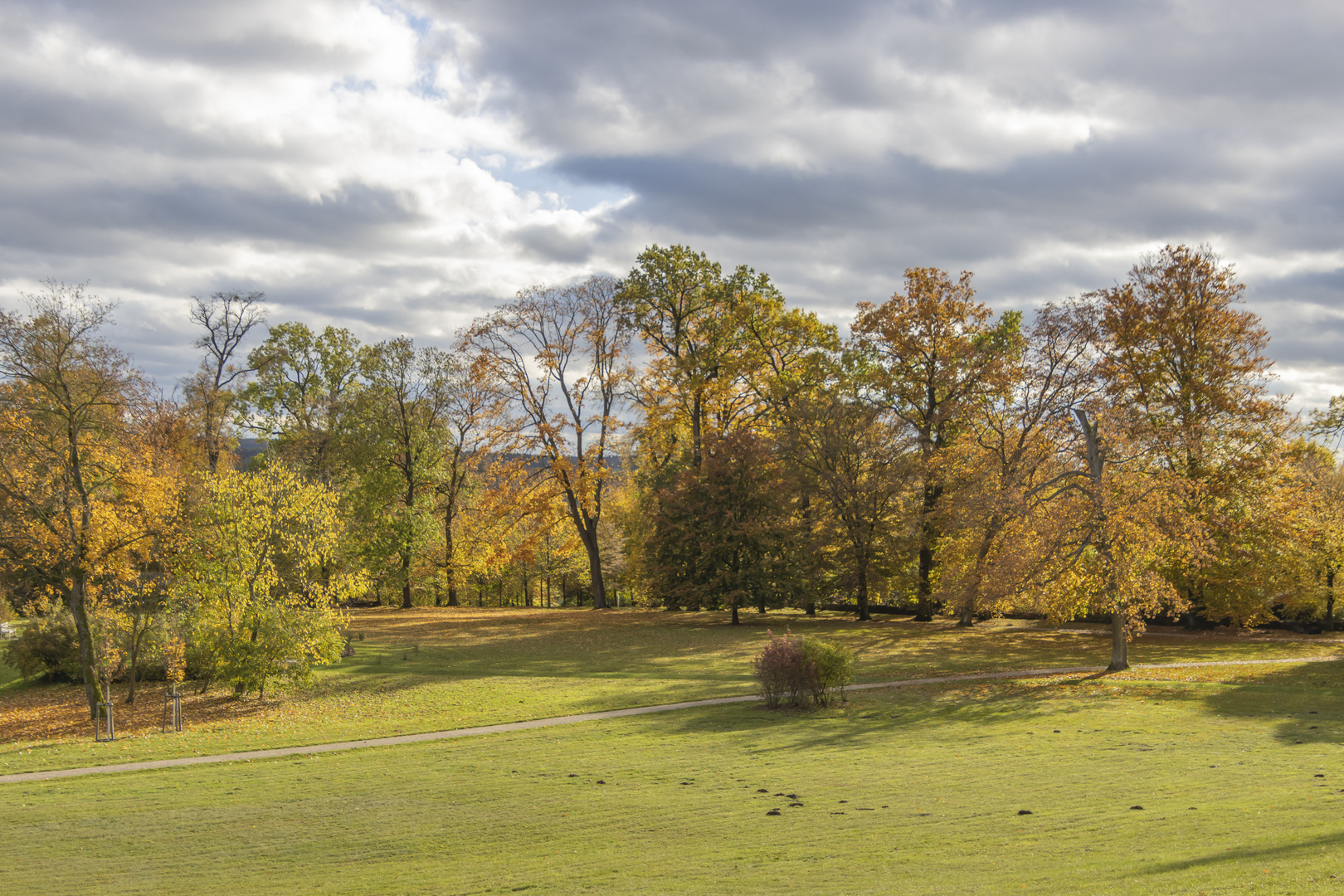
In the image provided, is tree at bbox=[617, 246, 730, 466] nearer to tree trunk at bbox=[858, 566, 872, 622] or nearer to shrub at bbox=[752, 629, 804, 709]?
tree trunk at bbox=[858, 566, 872, 622]

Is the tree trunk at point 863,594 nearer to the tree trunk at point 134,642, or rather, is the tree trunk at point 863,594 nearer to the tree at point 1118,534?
the tree at point 1118,534

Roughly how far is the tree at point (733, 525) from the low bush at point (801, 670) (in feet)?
55.9

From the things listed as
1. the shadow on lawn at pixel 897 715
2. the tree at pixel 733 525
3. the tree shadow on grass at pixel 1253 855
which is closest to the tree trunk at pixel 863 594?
the tree at pixel 733 525

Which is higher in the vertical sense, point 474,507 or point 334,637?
point 474,507

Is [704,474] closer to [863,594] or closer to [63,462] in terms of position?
[863,594]

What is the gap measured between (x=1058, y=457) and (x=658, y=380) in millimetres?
20432

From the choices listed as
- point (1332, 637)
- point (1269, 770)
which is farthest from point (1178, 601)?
point (1332, 637)

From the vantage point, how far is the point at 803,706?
16.8m

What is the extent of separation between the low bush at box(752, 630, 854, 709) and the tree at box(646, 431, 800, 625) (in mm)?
17030

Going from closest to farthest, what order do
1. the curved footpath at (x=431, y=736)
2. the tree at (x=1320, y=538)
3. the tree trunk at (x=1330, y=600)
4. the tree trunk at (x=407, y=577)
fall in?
the curved footpath at (x=431, y=736), the tree at (x=1320, y=538), the tree trunk at (x=1330, y=600), the tree trunk at (x=407, y=577)

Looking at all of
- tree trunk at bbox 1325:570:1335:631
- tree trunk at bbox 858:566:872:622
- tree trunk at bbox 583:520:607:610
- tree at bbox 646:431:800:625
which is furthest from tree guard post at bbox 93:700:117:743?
tree trunk at bbox 1325:570:1335:631

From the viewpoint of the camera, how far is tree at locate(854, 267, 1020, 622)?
3316 centimetres

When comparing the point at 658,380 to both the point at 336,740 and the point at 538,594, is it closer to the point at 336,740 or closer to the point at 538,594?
the point at 336,740

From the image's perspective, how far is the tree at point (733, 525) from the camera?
3447 centimetres
